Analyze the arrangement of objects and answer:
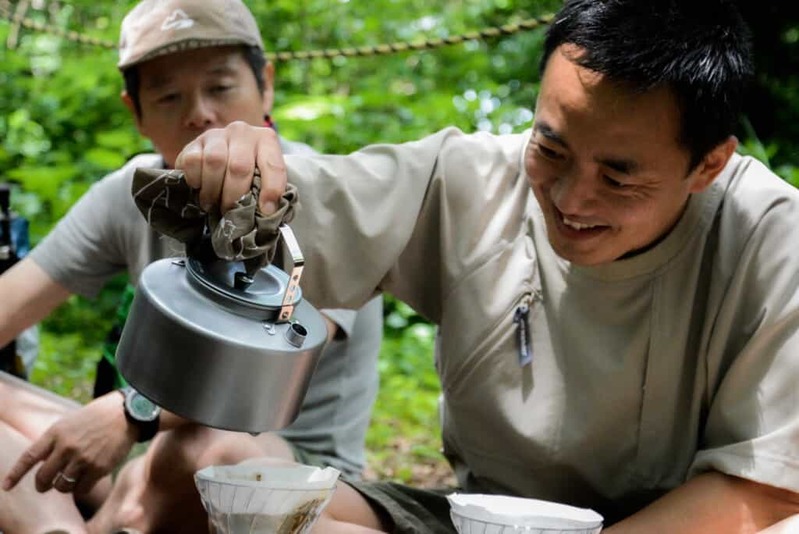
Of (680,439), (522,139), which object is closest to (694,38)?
(522,139)

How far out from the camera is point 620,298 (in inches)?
84.5

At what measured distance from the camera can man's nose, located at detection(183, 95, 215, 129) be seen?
2.85m

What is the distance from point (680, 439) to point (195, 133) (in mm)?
1612

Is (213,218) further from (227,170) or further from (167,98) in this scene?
(167,98)

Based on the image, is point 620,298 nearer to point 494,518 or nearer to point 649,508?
point 649,508

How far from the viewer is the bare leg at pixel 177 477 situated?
2.24 metres

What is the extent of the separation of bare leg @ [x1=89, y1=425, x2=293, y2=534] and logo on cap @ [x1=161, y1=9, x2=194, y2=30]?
1235 millimetres

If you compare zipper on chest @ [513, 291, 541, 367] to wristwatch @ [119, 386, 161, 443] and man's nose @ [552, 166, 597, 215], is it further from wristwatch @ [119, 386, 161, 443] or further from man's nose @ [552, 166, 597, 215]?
wristwatch @ [119, 386, 161, 443]

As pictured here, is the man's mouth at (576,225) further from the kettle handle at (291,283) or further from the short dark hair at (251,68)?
the short dark hair at (251,68)

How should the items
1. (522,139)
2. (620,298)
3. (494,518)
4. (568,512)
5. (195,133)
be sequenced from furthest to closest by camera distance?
(195,133), (522,139), (620,298), (568,512), (494,518)

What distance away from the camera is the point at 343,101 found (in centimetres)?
718

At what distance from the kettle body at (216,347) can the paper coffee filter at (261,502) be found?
13cm

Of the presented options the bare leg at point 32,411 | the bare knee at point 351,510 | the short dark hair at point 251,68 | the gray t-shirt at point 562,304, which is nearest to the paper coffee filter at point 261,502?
the bare knee at point 351,510

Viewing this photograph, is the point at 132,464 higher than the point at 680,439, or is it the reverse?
the point at 680,439
